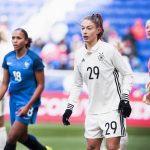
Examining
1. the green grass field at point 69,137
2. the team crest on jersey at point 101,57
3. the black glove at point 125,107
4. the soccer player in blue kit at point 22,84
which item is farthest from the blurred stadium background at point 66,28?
the black glove at point 125,107

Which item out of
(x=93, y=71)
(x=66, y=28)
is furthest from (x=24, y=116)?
(x=66, y=28)

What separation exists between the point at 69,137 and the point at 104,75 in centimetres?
434

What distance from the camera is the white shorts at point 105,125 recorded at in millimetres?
6480

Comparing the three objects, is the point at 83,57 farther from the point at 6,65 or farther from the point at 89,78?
the point at 6,65

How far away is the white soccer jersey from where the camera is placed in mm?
6527

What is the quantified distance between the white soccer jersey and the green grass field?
2928 millimetres

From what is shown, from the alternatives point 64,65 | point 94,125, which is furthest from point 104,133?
point 64,65

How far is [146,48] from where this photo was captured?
15.5m

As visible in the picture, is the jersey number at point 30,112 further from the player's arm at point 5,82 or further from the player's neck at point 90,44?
the player's neck at point 90,44

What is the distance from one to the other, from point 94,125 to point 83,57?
0.71 meters

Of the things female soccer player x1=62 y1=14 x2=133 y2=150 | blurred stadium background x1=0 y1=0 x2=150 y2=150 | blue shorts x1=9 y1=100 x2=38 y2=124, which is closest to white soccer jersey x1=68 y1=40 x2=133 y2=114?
female soccer player x1=62 y1=14 x2=133 y2=150

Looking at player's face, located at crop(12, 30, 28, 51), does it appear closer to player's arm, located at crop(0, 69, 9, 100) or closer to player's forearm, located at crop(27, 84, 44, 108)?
player's arm, located at crop(0, 69, 9, 100)

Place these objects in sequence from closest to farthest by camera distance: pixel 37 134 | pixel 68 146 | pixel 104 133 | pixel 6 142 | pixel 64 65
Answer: pixel 104 133 → pixel 6 142 → pixel 68 146 → pixel 37 134 → pixel 64 65

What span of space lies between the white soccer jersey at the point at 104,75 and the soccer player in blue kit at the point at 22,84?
3.46 feet
